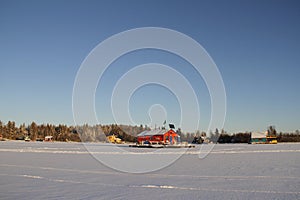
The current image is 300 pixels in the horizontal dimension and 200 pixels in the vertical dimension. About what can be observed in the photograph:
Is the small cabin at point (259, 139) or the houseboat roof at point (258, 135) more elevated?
the houseboat roof at point (258, 135)

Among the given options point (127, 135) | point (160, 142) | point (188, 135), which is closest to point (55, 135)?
point (127, 135)

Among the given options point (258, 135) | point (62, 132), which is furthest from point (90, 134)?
point (258, 135)

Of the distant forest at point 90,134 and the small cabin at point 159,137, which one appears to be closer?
the small cabin at point 159,137

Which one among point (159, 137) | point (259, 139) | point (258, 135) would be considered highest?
point (258, 135)

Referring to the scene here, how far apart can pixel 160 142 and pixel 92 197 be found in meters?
33.8

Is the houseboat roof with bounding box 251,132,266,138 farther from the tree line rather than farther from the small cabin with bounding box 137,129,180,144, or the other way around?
the tree line

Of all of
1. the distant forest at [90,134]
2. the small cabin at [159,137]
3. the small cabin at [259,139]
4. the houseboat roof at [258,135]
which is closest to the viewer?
the small cabin at [159,137]

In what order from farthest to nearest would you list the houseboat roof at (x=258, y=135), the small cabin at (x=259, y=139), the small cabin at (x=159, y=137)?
the houseboat roof at (x=258, y=135)
the small cabin at (x=259, y=139)
the small cabin at (x=159, y=137)

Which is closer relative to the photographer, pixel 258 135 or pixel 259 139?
pixel 259 139

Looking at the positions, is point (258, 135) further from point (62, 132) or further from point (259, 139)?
point (62, 132)

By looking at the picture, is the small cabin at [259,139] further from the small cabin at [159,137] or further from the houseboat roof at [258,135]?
the small cabin at [159,137]

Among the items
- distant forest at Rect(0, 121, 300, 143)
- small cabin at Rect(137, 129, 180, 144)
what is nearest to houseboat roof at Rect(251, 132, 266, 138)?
distant forest at Rect(0, 121, 300, 143)

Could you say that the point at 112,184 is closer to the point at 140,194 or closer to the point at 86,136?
the point at 140,194

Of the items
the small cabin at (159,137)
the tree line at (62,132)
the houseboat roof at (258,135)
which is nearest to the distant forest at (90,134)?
the tree line at (62,132)
